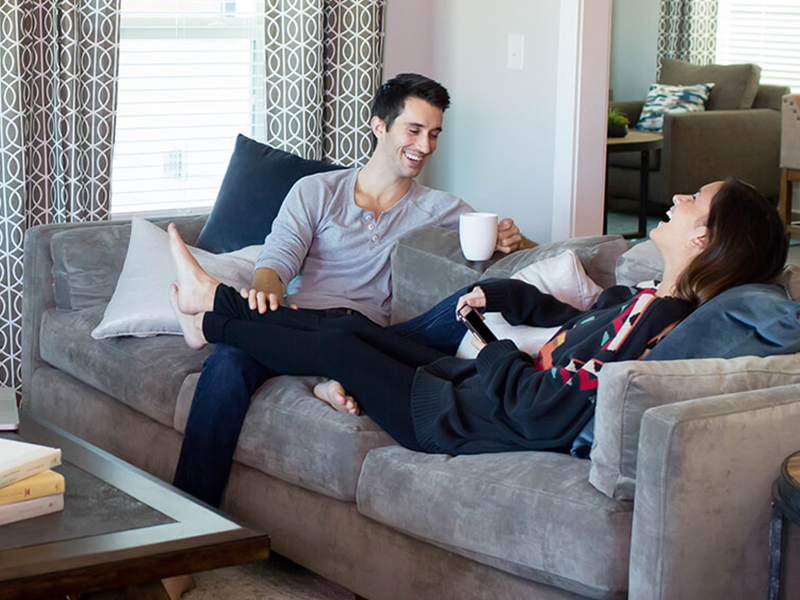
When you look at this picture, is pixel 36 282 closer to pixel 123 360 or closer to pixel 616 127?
pixel 123 360

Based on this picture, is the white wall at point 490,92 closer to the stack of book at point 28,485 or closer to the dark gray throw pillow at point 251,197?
the dark gray throw pillow at point 251,197

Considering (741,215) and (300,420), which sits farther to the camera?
(300,420)

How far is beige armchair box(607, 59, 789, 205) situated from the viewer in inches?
265

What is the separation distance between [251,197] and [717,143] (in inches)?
174

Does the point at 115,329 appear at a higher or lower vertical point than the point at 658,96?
lower

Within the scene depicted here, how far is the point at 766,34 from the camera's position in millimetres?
8281

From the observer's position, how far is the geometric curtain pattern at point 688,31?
8078 mm

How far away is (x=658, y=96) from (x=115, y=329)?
18.4 feet

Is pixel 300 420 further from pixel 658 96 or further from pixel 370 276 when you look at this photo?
pixel 658 96

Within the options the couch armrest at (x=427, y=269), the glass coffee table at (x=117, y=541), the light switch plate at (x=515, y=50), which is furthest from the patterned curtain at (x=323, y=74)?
the glass coffee table at (x=117, y=541)

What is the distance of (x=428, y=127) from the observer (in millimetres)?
2930

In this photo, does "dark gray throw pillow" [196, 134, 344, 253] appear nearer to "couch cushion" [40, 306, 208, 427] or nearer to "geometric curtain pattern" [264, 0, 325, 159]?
"couch cushion" [40, 306, 208, 427]

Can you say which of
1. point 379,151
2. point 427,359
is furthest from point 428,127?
point 427,359

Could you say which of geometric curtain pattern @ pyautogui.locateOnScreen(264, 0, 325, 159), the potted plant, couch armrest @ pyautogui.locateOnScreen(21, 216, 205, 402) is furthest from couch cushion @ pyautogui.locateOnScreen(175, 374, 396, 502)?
the potted plant
